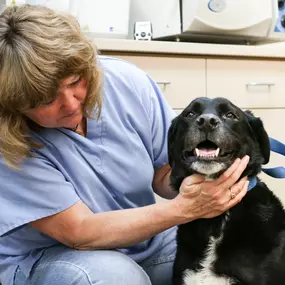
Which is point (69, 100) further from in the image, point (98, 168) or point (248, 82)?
point (248, 82)

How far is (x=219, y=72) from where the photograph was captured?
2068 mm

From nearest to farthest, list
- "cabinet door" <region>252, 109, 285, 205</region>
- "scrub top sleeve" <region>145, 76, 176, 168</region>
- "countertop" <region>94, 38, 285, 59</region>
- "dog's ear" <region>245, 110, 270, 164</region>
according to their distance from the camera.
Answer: "dog's ear" <region>245, 110, 270, 164</region>, "scrub top sleeve" <region>145, 76, 176, 168</region>, "countertop" <region>94, 38, 285, 59</region>, "cabinet door" <region>252, 109, 285, 205</region>

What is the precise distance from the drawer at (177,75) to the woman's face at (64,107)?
750 millimetres

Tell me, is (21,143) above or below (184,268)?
above

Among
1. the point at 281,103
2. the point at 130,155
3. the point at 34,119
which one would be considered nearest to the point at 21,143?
the point at 34,119

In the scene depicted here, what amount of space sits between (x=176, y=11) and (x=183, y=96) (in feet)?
1.44

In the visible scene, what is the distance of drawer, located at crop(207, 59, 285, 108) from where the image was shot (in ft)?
6.77

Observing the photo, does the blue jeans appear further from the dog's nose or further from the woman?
the dog's nose

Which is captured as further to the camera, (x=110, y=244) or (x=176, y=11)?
(x=176, y=11)

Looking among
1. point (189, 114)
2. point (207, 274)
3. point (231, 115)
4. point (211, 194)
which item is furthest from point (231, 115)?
point (207, 274)

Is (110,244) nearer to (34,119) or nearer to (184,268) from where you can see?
(184,268)

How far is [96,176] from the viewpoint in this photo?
4.31ft

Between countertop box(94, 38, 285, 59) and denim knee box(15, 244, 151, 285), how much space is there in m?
0.86

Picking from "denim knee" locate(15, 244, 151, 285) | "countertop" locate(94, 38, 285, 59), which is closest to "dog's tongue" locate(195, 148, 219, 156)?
"denim knee" locate(15, 244, 151, 285)
